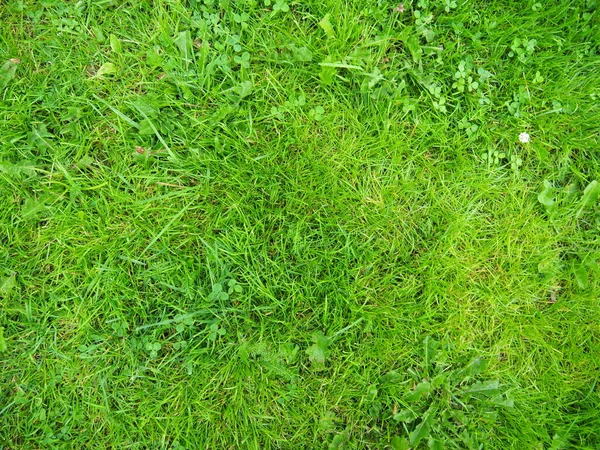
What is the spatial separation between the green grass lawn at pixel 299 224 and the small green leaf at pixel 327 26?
6 centimetres

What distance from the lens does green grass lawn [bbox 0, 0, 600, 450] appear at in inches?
93.0

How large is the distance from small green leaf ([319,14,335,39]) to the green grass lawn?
0.18 ft

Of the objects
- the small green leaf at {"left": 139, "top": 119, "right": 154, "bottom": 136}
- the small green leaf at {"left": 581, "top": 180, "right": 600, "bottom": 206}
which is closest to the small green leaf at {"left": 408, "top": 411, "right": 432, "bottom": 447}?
the small green leaf at {"left": 581, "top": 180, "right": 600, "bottom": 206}

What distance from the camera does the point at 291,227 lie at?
2453 mm

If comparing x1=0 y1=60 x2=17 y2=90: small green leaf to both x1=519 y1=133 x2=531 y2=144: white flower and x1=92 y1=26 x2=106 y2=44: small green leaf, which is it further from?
x1=519 y1=133 x2=531 y2=144: white flower

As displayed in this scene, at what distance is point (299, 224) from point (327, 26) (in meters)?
1.11

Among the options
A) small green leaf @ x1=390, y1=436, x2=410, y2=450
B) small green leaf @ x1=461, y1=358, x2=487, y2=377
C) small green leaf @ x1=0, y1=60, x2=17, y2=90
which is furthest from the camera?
small green leaf @ x1=0, y1=60, x2=17, y2=90

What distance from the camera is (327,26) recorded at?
8.12ft

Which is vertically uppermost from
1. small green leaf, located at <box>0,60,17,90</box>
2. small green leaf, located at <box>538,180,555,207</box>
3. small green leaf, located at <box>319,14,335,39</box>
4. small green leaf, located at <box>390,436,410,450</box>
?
small green leaf, located at <box>319,14,335,39</box>

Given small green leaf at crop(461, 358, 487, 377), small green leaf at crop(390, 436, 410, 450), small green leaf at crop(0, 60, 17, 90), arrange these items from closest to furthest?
small green leaf at crop(390, 436, 410, 450), small green leaf at crop(461, 358, 487, 377), small green leaf at crop(0, 60, 17, 90)

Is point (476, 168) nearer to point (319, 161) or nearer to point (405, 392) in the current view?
point (319, 161)

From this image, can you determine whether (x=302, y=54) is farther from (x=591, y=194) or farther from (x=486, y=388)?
(x=486, y=388)

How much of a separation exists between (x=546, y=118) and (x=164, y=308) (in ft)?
7.93

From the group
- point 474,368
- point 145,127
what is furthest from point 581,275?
point 145,127
